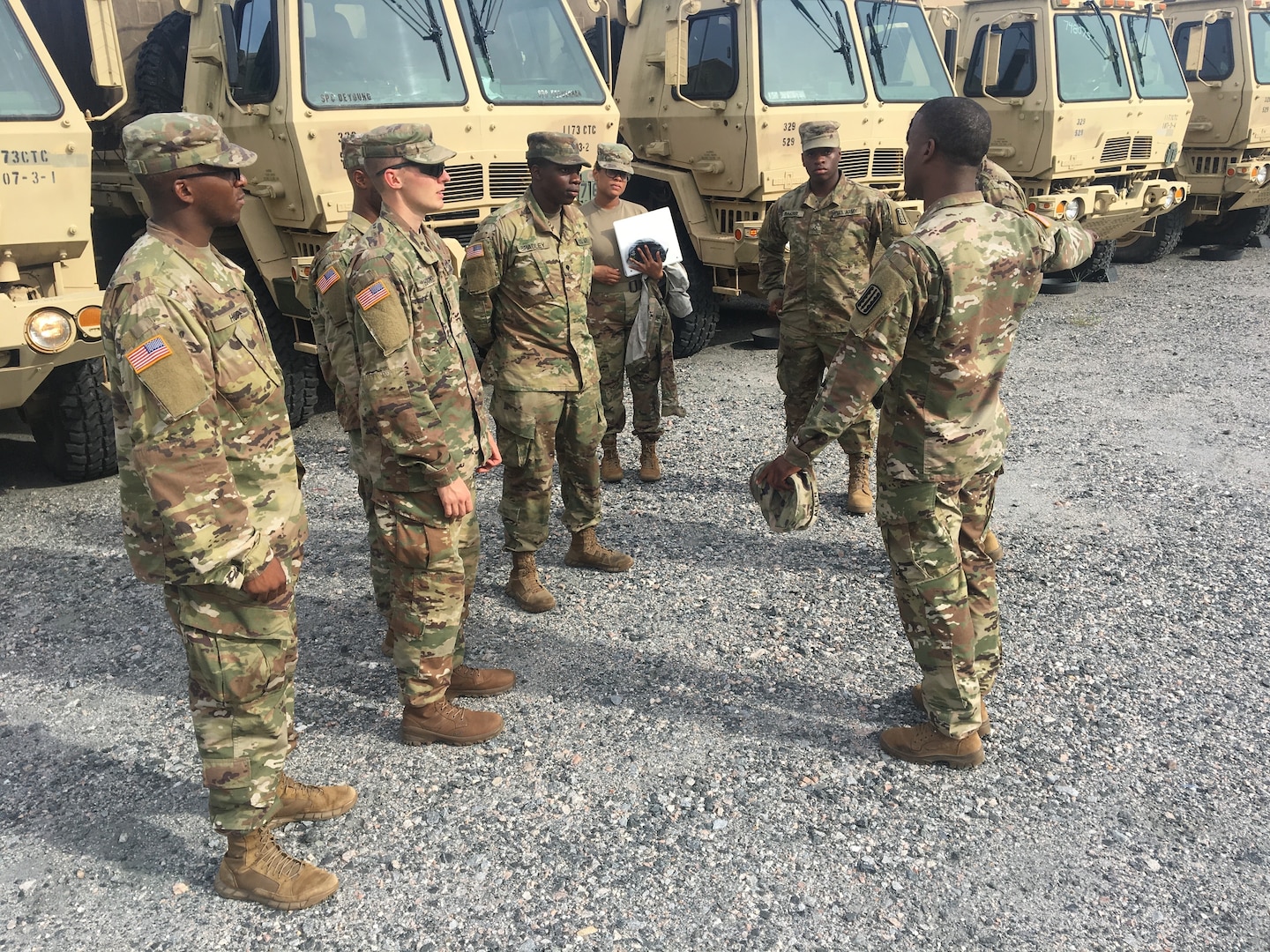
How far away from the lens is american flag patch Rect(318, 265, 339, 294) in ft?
7.98

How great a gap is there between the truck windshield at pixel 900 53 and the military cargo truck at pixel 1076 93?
82 cm

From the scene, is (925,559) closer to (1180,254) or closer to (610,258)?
(610,258)

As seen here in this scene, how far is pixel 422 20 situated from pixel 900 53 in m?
3.57

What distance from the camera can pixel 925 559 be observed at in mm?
2459

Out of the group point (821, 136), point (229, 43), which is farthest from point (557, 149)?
point (229, 43)

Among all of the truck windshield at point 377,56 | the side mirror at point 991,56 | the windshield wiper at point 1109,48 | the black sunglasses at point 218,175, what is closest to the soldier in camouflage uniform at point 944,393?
the black sunglasses at point 218,175

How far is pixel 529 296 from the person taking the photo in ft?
10.7

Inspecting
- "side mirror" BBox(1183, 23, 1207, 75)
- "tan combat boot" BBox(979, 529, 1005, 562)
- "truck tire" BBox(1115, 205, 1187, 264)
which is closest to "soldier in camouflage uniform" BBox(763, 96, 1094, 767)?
"tan combat boot" BBox(979, 529, 1005, 562)

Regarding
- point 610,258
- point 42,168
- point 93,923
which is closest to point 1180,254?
point 610,258

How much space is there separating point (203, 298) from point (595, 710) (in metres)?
1.65

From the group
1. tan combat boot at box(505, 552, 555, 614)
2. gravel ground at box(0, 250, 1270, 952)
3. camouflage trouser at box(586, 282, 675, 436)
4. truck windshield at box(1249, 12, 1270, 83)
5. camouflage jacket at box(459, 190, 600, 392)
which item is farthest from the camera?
truck windshield at box(1249, 12, 1270, 83)

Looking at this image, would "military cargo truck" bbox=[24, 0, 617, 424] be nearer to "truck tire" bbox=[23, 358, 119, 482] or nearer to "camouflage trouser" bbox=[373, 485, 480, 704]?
"truck tire" bbox=[23, 358, 119, 482]

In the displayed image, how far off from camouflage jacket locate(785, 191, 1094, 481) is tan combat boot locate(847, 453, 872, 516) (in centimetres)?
173

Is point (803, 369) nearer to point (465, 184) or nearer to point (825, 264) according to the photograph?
point (825, 264)
